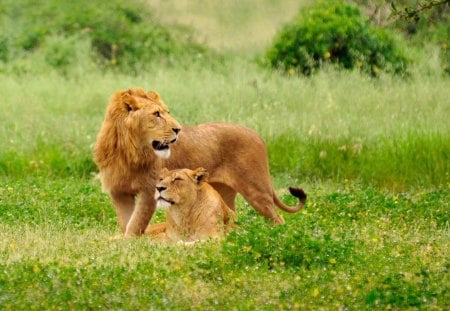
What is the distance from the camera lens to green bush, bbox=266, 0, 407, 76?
1870 centimetres

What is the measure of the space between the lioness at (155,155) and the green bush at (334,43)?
8.45 m

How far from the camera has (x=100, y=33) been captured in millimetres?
22719

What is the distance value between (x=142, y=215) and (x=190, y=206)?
15.7 inches

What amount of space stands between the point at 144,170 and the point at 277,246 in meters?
1.66

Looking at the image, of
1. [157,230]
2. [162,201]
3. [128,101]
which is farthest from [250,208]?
[128,101]

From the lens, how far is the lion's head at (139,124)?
30.9ft

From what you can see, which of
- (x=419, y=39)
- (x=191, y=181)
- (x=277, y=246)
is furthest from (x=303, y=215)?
(x=419, y=39)

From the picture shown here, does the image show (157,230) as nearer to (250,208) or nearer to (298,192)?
(298,192)

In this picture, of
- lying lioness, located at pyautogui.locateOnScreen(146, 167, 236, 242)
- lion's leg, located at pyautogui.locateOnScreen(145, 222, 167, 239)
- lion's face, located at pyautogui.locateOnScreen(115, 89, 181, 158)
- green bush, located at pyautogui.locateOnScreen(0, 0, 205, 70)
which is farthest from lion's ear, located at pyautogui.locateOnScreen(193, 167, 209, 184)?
green bush, located at pyautogui.locateOnScreen(0, 0, 205, 70)

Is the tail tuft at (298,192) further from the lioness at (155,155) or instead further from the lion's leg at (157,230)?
the lion's leg at (157,230)

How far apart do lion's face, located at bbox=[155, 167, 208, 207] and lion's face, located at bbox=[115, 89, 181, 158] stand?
22 centimetres

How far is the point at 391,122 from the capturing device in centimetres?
1512

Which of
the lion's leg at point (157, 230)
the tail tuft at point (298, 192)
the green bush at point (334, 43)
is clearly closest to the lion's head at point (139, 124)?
the lion's leg at point (157, 230)

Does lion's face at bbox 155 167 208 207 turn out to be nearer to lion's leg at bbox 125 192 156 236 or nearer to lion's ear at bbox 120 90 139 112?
lion's leg at bbox 125 192 156 236
